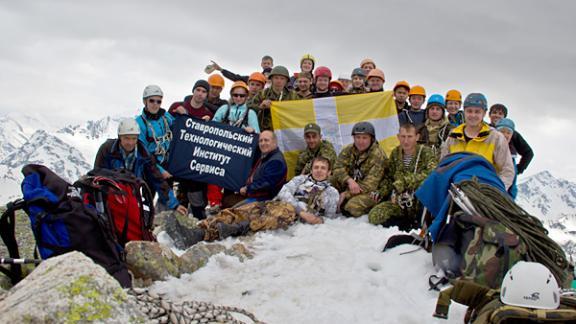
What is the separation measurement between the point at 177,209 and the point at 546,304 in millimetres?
6280

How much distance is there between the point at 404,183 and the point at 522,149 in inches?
183

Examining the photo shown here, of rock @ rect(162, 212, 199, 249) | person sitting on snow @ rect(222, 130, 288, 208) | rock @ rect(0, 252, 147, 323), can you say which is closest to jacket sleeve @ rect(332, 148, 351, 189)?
person sitting on snow @ rect(222, 130, 288, 208)

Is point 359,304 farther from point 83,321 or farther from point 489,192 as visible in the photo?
point 83,321

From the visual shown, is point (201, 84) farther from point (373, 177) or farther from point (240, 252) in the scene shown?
point (240, 252)

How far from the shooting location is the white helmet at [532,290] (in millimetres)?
4160

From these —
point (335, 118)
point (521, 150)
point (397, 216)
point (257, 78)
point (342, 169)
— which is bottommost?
point (397, 216)

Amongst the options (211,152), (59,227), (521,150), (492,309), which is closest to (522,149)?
(521,150)

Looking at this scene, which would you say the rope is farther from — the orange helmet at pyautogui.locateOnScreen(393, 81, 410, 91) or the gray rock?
the orange helmet at pyautogui.locateOnScreen(393, 81, 410, 91)

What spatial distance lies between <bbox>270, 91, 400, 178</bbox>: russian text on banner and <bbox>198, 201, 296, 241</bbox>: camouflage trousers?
289cm

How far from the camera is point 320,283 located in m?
6.19

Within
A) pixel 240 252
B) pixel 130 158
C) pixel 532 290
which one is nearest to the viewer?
pixel 532 290

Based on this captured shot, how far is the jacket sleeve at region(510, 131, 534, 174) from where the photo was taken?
39.7 feet

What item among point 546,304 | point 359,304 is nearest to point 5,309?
point 359,304

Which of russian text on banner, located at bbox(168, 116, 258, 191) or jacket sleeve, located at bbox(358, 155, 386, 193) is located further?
russian text on banner, located at bbox(168, 116, 258, 191)
